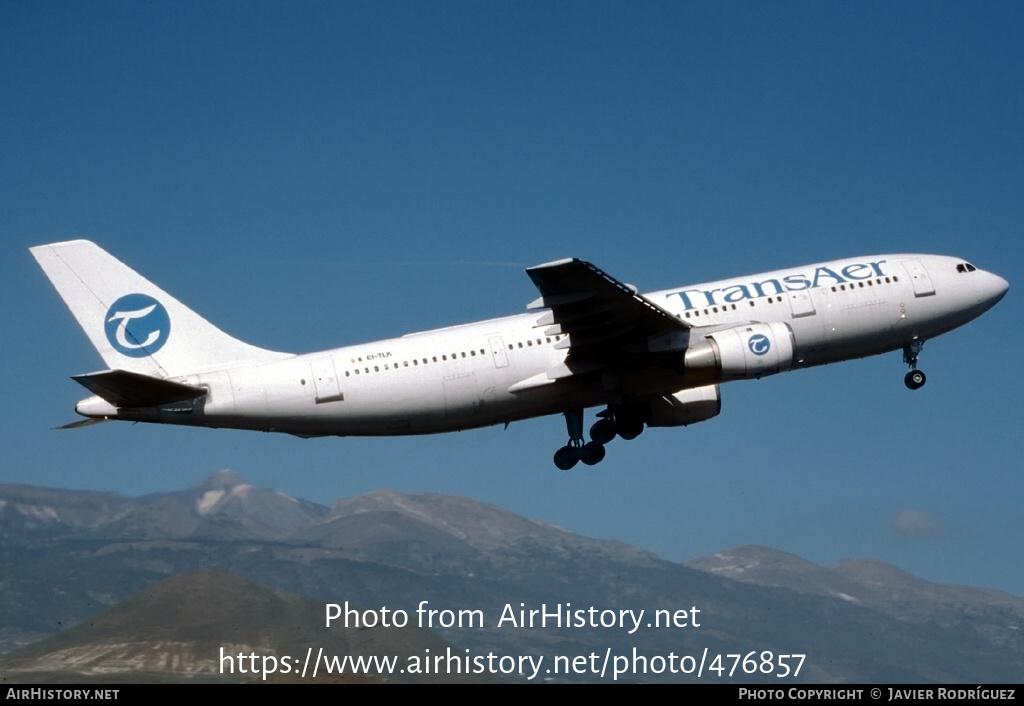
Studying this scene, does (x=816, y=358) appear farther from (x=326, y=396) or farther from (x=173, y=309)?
(x=173, y=309)

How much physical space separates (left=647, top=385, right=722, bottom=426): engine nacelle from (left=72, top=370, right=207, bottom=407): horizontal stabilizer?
1658cm

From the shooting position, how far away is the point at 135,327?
43.4 meters

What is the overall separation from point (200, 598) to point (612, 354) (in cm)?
12360

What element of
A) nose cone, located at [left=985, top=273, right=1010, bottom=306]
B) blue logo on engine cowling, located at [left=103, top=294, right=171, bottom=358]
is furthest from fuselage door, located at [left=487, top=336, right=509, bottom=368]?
nose cone, located at [left=985, top=273, right=1010, bottom=306]

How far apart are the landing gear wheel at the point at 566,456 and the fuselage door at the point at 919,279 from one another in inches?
535

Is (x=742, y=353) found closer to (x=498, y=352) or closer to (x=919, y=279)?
(x=498, y=352)

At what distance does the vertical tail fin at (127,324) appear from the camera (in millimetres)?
43156

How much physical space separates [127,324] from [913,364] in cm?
2844

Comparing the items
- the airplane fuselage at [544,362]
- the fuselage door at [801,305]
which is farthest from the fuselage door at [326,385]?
the fuselage door at [801,305]

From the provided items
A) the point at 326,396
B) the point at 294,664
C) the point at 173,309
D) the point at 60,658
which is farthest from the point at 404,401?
the point at 60,658

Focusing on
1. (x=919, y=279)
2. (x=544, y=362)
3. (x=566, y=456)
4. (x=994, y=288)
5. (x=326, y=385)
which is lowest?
(x=566, y=456)

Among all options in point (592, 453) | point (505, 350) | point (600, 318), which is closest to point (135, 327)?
point (505, 350)

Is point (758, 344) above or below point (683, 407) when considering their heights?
above

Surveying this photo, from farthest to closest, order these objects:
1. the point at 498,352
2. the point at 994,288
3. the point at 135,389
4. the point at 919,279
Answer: the point at 994,288, the point at 919,279, the point at 498,352, the point at 135,389
